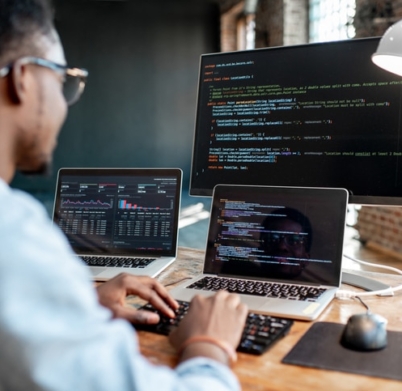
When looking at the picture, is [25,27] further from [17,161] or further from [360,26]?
[360,26]

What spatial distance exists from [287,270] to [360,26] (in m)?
4.39

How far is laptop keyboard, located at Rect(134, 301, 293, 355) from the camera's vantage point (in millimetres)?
929

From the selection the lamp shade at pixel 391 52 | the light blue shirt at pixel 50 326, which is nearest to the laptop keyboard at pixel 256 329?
the light blue shirt at pixel 50 326

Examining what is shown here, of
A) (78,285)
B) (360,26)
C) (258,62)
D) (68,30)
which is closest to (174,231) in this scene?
(258,62)

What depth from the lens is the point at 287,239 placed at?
1324mm

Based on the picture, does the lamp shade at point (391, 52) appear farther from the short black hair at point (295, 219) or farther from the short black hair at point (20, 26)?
the short black hair at point (20, 26)

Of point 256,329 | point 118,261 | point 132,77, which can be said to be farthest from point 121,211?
point 132,77

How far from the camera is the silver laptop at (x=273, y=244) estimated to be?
49.8 inches

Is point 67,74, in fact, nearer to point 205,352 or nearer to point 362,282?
point 205,352

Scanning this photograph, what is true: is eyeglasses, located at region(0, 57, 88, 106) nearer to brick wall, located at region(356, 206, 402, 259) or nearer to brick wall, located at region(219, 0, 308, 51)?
brick wall, located at region(356, 206, 402, 259)

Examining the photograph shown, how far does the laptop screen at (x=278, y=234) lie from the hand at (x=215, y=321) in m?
0.40

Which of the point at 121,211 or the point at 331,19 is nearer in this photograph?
the point at 121,211

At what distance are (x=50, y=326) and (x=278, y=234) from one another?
871 mm

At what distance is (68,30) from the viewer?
957 cm
